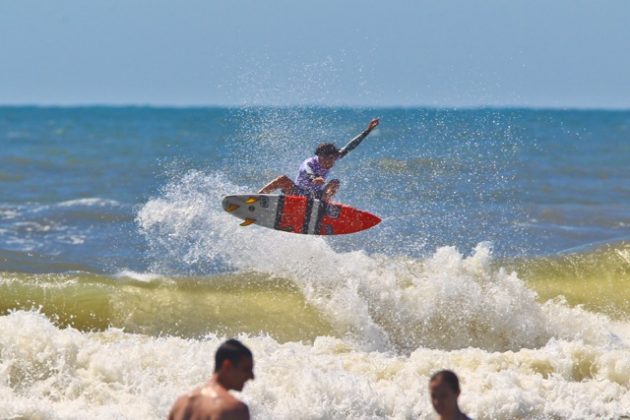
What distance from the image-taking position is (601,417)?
1088cm

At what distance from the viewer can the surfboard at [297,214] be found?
1522 centimetres

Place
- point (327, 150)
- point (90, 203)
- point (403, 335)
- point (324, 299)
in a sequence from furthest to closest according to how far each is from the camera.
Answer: point (90, 203) < point (324, 299) < point (327, 150) < point (403, 335)

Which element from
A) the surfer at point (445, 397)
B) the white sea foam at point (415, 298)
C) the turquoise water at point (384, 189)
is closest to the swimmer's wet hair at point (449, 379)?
the surfer at point (445, 397)

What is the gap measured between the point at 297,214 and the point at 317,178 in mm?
594

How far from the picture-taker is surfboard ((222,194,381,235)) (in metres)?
15.2

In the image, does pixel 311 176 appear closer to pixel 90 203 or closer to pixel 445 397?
pixel 445 397

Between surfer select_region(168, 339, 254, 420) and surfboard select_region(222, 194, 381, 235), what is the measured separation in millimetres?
9065

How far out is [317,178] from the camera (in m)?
15.0

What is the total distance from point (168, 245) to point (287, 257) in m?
3.52

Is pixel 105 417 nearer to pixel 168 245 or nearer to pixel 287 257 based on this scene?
pixel 287 257

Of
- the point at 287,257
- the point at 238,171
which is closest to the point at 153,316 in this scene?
the point at 287,257

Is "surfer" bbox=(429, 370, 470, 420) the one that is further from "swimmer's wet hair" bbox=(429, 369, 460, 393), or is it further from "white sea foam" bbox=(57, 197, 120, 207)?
"white sea foam" bbox=(57, 197, 120, 207)

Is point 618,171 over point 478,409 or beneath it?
over

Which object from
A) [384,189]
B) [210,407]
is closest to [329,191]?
[210,407]
